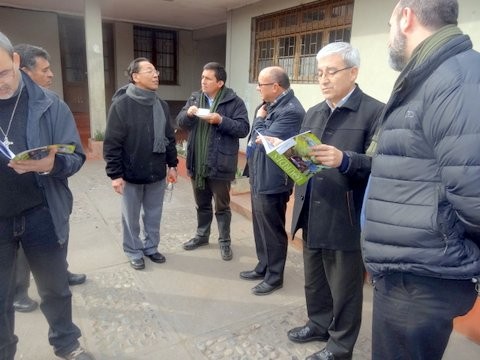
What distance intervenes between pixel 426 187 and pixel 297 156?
30.5 inches

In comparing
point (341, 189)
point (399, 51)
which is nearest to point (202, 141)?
point (341, 189)

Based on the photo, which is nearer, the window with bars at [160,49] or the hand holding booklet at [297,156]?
the hand holding booklet at [297,156]

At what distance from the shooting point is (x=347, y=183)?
2.04 m

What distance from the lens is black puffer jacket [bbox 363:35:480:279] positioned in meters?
Result: 1.12

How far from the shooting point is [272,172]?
2.88 meters

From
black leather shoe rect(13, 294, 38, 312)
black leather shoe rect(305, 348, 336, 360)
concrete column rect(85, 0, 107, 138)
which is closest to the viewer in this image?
black leather shoe rect(305, 348, 336, 360)

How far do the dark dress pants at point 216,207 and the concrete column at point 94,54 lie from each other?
5184 millimetres

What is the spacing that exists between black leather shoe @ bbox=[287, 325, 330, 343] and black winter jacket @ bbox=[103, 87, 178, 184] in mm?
1835

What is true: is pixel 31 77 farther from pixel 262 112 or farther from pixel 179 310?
pixel 179 310

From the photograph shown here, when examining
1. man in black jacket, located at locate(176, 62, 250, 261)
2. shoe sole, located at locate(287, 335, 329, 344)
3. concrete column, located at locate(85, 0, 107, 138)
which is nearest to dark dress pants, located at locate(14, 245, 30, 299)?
man in black jacket, located at locate(176, 62, 250, 261)

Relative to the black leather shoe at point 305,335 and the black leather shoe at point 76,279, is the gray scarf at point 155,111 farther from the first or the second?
the black leather shoe at point 305,335

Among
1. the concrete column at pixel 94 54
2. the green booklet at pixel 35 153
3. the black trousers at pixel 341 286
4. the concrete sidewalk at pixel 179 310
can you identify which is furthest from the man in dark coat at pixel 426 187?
the concrete column at pixel 94 54

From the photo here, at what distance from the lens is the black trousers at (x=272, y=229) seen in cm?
298

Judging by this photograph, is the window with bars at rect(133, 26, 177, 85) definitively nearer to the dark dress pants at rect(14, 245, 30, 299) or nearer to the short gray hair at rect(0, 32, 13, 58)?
the dark dress pants at rect(14, 245, 30, 299)
